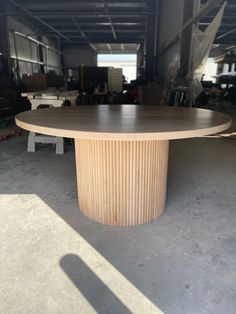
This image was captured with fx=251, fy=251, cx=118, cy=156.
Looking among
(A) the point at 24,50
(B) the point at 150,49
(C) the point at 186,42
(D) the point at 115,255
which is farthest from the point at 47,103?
(A) the point at 24,50

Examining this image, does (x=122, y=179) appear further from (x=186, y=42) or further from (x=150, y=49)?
(x=150, y=49)

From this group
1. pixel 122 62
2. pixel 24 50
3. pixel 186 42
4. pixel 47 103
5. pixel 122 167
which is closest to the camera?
pixel 122 167

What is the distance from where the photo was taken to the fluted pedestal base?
1.64 metres

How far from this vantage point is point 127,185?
1702 mm

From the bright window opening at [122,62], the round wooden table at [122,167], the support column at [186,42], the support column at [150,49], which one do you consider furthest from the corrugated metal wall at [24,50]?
the bright window opening at [122,62]

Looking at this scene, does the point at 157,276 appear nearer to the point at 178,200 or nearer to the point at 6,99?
the point at 178,200

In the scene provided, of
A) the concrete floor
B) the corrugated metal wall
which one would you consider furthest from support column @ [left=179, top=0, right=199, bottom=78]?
the corrugated metal wall

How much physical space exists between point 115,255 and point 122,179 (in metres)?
0.48

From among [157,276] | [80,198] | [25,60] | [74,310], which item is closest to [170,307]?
[157,276]

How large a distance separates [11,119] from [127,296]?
5.65 metres

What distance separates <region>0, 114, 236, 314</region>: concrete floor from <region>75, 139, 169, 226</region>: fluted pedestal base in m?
0.10

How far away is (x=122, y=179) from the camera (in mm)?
1688

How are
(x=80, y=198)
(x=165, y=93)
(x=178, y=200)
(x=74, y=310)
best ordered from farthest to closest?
(x=165, y=93)
(x=178, y=200)
(x=80, y=198)
(x=74, y=310)

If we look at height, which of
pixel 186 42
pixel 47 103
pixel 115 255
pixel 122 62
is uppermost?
pixel 122 62
